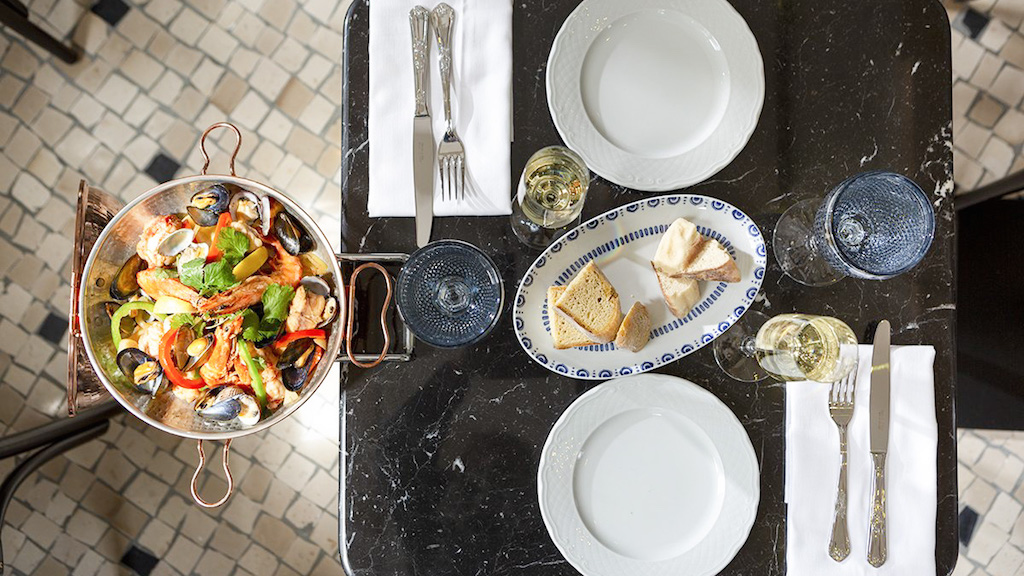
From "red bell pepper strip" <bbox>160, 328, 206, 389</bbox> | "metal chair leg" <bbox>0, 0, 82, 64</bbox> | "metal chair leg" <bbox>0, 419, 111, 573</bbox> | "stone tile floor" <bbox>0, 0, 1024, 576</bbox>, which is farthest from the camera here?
"stone tile floor" <bbox>0, 0, 1024, 576</bbox>

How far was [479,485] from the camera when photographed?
121 centimetres

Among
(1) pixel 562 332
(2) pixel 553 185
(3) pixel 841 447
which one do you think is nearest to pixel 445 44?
(2) pixel 553 185

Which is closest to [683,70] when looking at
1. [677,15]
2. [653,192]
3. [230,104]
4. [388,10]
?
[677,15]

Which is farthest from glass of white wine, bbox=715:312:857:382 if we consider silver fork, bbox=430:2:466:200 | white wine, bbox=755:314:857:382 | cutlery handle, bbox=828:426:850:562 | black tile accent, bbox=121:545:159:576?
black tile accent, bbox=121:545:159:576

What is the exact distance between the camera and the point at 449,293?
116 cm

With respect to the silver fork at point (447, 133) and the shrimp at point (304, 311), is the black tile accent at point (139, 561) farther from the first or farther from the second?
the silver fork at point (447, 133)

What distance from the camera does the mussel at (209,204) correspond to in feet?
3.59

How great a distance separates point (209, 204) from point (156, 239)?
0.31 ft

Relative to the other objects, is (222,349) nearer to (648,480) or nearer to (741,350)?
(648,480)

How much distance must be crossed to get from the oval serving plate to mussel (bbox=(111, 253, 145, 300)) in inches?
22.4

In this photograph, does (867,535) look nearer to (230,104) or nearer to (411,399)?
(411,399)

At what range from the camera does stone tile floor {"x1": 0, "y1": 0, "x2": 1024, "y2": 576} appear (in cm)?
201

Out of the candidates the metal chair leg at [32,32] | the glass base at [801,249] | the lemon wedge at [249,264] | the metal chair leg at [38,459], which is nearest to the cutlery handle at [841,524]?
the glass base at [801,249]

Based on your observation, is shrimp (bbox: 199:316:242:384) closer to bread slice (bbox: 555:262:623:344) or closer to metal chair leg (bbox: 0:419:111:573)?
bread slice (bbox: 555:262:623:344)
